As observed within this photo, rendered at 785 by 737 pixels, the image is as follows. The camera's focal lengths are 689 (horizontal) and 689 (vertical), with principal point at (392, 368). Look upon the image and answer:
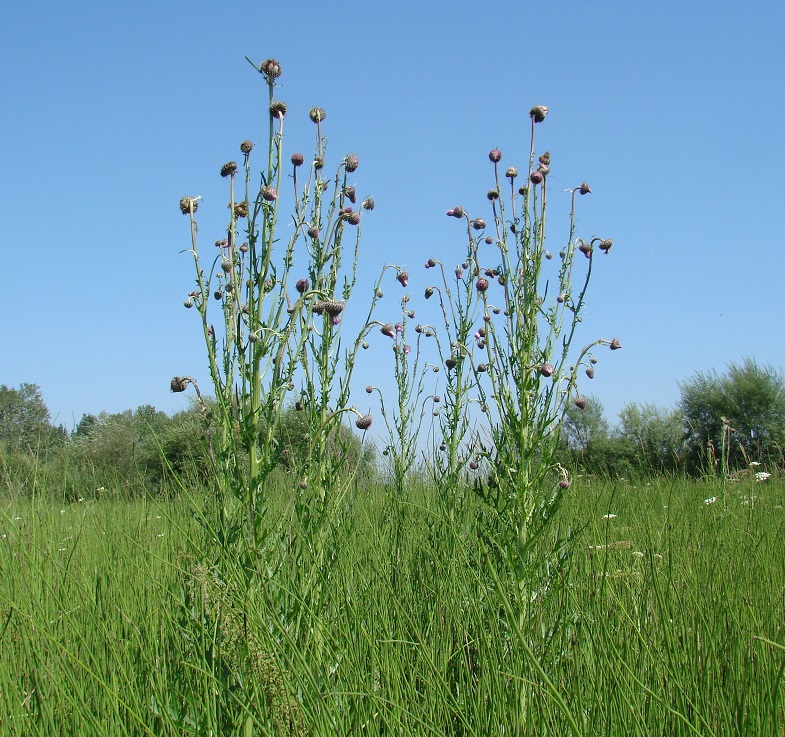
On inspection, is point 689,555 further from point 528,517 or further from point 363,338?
point 363,338

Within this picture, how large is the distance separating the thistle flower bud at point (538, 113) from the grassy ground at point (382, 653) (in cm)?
208

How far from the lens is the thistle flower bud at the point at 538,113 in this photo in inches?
138

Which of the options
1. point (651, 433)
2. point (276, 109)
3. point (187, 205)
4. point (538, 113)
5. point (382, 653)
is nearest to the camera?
point (382, 653)

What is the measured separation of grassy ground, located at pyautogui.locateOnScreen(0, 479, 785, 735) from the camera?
70.4 inches

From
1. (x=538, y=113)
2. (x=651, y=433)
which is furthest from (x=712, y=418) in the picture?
(x=538, y=113)

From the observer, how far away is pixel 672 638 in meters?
2.19

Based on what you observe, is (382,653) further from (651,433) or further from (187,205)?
(651,433)

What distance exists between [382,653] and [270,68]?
2.11 m

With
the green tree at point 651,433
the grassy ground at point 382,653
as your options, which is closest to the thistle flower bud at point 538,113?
the grassy ground at point 382,653

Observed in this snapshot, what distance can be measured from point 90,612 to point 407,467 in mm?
2993

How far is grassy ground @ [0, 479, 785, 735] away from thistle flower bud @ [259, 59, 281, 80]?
1692 mm

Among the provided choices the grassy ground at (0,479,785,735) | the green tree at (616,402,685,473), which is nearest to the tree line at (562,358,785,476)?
the green tree at (616,402,685,473)

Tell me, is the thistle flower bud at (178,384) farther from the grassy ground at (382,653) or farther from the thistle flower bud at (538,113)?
the thistle flower bud at (538,113)

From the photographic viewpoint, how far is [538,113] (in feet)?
11.5
